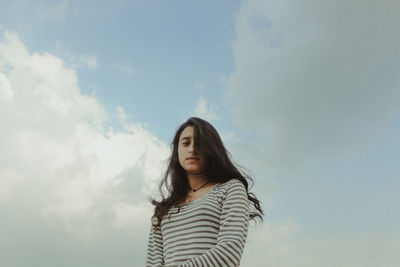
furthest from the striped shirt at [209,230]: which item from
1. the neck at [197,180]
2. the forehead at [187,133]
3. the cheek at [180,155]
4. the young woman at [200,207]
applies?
the forehead at [187,133]

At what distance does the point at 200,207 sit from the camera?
15.0ft

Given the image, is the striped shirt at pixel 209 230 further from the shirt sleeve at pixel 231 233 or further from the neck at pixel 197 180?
the neck at pixel 197 180

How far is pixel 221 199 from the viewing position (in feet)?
15.0

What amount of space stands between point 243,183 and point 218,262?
120cm

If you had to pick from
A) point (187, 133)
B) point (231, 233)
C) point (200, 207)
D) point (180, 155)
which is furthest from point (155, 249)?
point (187, 133)

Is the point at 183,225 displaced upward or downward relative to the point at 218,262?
upward

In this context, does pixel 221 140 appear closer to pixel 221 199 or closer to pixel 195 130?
pixel 195 130

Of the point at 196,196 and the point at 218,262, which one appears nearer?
the point at 218,262

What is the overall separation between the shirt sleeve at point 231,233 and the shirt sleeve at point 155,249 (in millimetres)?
819

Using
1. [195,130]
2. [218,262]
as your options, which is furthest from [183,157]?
[218,262]

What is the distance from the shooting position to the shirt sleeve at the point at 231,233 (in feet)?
13.2

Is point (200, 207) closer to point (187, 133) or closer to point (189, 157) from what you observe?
point (189, 157)

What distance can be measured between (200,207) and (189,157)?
71 centimetres

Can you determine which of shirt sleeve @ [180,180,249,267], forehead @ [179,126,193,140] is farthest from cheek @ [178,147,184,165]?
shirt sleeve @ [180,180,249,267]
